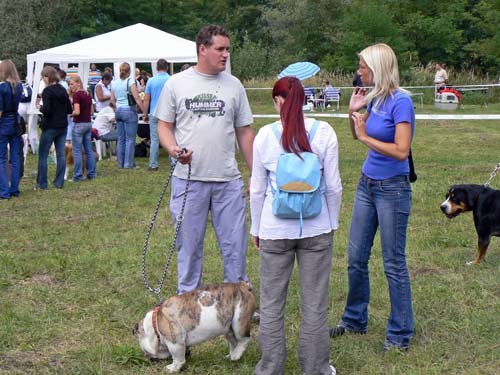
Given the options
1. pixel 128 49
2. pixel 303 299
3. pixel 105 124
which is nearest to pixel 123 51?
pixel 128 49

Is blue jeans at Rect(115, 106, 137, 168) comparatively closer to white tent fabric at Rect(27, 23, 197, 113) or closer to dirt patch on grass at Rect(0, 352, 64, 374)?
white tent fabric at Rect(27, 23, 197, 113)

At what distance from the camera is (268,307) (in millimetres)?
3984

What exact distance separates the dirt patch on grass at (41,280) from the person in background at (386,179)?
9.21 feet

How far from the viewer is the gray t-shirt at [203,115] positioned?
182 inches

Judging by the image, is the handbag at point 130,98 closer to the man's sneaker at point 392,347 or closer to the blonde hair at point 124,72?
the blonde hair at point 124,72

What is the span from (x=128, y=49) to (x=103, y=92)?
4.72 feet

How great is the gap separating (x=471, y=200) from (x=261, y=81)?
94.5ft

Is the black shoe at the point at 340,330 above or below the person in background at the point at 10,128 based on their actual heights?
below

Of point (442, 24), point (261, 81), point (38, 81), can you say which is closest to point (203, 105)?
point (38, 81)

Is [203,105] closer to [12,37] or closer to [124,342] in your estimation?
[124,342]

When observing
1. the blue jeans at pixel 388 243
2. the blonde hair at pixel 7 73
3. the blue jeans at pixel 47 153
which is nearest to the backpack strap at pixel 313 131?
the blue jeans at pixel 388 243

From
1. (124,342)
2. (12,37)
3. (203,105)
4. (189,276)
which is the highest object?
(12,37)

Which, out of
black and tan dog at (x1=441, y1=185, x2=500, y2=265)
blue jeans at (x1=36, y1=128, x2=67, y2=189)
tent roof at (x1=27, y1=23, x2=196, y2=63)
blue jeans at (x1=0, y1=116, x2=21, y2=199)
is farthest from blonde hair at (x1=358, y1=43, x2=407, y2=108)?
tent roof at (x1=27, y1=23, x2=196, y2=63)

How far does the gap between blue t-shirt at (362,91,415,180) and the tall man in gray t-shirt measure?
81 centimetres
